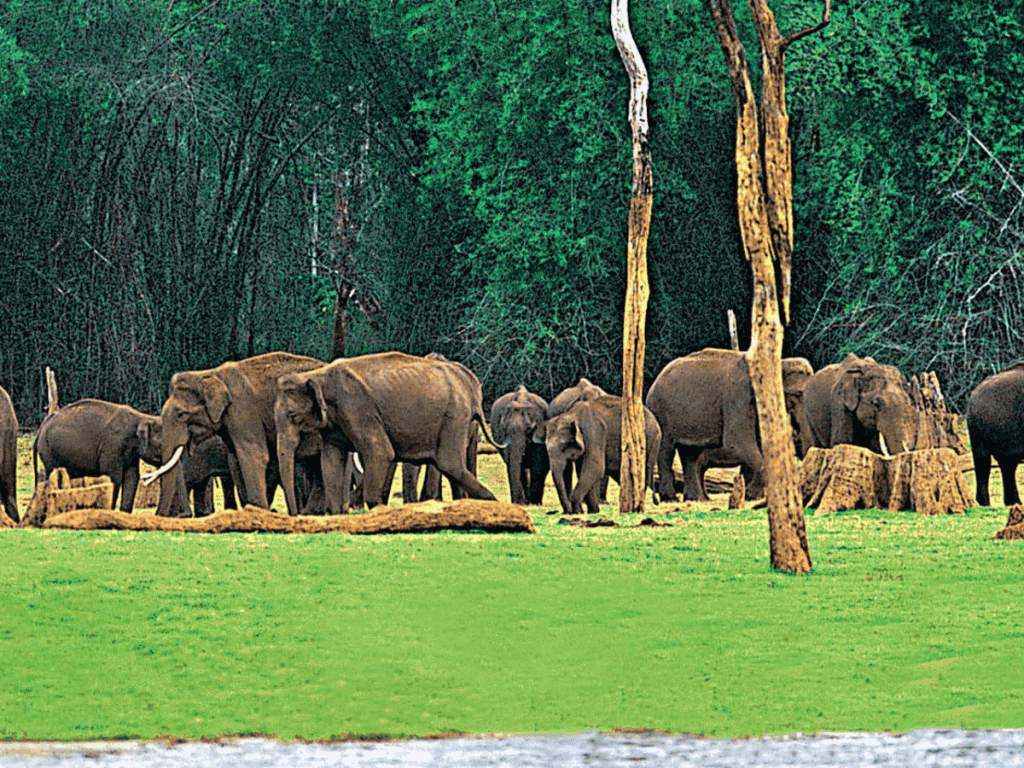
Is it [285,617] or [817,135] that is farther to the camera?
[817,135]

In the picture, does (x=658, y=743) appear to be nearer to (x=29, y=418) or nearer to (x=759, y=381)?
(x=759, y=381)

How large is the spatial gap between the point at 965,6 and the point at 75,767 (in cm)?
2001

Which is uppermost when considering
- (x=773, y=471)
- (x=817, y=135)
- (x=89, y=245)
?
(x=817, y=135)

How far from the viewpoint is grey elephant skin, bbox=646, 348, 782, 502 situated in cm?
1995

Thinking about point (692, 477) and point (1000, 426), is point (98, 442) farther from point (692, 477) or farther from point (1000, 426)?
point (1000, 426)

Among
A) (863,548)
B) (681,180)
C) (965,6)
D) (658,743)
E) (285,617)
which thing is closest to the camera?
(658,743)

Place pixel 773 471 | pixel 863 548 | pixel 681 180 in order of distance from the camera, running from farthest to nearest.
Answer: pixel 681 180 → pixel 863 548 → pixel 773 471

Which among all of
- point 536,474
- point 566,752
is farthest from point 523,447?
point 566,752

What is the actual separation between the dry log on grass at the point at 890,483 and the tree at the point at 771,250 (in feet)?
12.0

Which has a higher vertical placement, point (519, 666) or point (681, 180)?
point (681, 180)

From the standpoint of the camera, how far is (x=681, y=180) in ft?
86.3

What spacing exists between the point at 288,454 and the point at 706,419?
5.80 meters

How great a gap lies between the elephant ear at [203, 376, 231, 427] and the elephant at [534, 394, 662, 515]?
3379mm

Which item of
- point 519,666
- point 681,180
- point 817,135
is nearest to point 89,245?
point 681,180
